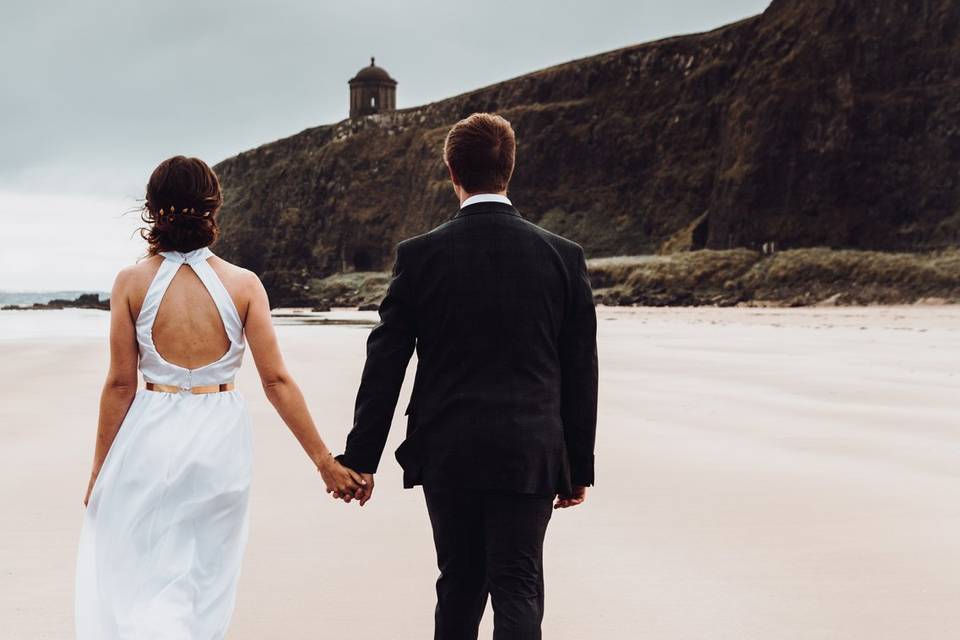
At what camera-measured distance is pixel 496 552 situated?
2441mm

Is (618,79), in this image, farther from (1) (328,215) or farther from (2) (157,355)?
(2) (157,355)

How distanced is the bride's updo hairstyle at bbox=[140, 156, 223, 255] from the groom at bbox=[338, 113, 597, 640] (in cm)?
60

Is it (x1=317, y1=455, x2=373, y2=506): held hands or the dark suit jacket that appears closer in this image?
the dark suit jacket

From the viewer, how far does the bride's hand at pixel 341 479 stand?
274 centimetres

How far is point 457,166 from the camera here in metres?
2.58

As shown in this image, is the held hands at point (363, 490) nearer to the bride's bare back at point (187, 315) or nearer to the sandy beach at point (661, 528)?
the bride's bare back at point (187, 315)

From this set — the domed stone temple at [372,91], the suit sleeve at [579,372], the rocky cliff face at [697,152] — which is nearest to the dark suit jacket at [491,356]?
the suit sleeve at [579,372]

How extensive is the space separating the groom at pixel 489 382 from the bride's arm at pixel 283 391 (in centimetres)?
26

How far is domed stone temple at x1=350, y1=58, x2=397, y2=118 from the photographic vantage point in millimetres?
97375

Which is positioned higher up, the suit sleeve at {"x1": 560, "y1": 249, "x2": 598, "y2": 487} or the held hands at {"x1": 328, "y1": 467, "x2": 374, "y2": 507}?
the suit sleeve at {"x1": 560, "y1": 249, "x2": 598, "y2": 487}

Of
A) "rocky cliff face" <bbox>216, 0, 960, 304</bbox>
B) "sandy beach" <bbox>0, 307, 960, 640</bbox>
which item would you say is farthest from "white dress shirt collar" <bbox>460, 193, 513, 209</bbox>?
"rocky cliff face" <bbox>216, 0, 960, 304</bbox>

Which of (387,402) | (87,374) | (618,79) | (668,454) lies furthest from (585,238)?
(387,402)

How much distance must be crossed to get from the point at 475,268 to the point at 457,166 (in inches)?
13.4

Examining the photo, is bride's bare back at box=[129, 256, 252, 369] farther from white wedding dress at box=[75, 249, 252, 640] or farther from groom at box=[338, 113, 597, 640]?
groom at box=[338, 113, 597, 640]
